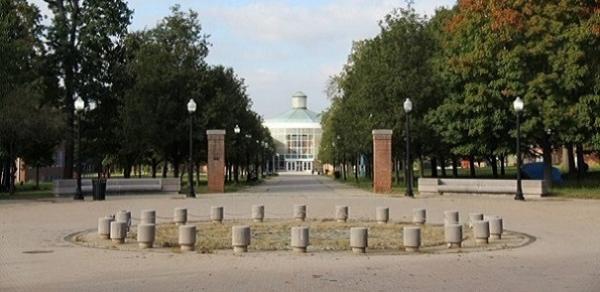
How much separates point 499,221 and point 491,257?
2.90 meters

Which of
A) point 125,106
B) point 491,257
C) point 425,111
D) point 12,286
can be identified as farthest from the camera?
point 125,106

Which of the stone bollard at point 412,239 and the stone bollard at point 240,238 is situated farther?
the stone bollard at point 412,239

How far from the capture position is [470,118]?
38.8 m

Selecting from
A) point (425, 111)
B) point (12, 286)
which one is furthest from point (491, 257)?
point (425, 111)

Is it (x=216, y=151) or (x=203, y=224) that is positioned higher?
(x=216, y=151)

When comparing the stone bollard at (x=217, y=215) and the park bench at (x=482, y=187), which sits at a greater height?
the park bench at (x=482, y=187)

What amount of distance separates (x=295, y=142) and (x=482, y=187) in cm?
11156

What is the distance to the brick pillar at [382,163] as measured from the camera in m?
38.2

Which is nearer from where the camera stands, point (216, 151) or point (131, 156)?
point (216, 151)

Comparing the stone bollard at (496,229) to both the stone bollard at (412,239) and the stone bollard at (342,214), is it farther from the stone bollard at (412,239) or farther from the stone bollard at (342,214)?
the stone bollard at (342,214)

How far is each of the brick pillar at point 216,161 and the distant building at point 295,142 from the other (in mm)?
102377

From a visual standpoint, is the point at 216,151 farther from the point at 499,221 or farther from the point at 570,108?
the point at 499,221

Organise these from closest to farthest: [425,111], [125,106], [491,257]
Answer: [491,257] → [425,111] → [125,106]

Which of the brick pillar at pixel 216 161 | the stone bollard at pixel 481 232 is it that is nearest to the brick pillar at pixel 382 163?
the brick pillar at pixel 216 161
